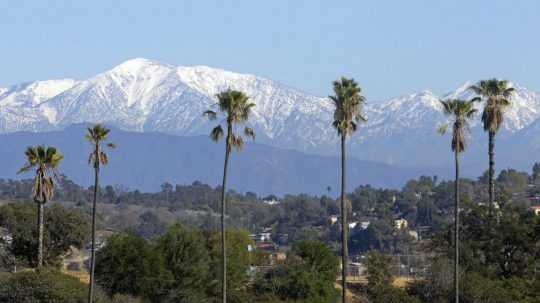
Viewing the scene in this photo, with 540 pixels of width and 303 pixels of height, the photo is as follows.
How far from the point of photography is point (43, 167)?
70875mm

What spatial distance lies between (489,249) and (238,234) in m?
23.9

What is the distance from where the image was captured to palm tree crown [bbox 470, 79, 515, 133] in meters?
83.4

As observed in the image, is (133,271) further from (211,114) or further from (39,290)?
(211,114)

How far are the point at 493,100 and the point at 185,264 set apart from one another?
21.5 m

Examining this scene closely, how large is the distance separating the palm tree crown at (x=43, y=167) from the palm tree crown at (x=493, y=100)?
27.1m

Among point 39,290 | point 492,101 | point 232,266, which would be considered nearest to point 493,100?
point 492,101

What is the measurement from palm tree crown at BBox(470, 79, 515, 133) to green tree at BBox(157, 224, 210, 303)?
63.6 feet

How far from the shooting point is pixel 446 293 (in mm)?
79250

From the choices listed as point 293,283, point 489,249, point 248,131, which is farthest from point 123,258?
point 489,249

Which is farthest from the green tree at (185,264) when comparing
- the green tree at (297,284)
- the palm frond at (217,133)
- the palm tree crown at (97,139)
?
the palm tree crown at (97,139)

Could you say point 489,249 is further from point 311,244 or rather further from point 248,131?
point 248,131

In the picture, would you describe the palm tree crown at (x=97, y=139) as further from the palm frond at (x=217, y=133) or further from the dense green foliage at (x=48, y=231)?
the dense green foliage at (x=48, y=231)

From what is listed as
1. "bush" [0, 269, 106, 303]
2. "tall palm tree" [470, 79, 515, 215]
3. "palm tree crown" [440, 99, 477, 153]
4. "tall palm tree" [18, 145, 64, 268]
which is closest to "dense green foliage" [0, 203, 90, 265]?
"bush" [0, 269, 106, 303]

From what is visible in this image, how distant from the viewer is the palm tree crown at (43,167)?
70.4 m
